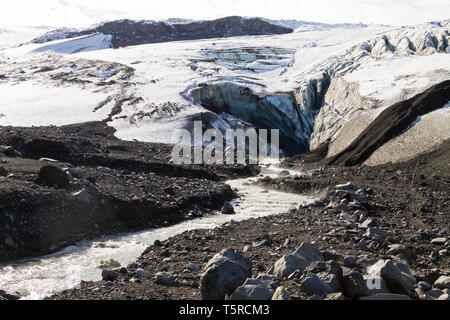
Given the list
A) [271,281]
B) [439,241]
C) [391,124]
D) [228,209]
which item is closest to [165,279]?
[271,281]

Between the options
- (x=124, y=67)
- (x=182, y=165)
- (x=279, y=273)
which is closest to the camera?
Answer: (x=279, y=273)

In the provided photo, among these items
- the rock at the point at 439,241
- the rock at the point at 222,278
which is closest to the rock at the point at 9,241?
the rock at the point at 222,278

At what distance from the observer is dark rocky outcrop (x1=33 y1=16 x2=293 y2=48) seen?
368 feet

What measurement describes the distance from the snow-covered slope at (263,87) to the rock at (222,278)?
29.7 metres

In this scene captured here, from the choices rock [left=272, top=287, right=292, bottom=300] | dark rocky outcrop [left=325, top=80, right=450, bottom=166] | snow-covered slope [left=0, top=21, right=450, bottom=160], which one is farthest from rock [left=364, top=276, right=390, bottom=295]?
snow-covered slope [left=0, top=21, right=450, bottom=160]

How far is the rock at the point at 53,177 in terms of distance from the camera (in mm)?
15570

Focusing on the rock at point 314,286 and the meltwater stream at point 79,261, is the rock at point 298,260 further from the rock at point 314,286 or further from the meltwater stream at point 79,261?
the meltwater stream at point 79,261

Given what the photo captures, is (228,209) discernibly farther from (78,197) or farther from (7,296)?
(7,296)

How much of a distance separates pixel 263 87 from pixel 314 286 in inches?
1835

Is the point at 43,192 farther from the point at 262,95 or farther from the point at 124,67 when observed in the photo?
the point at 124,67

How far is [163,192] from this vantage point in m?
19.2

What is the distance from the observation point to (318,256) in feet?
29.2
